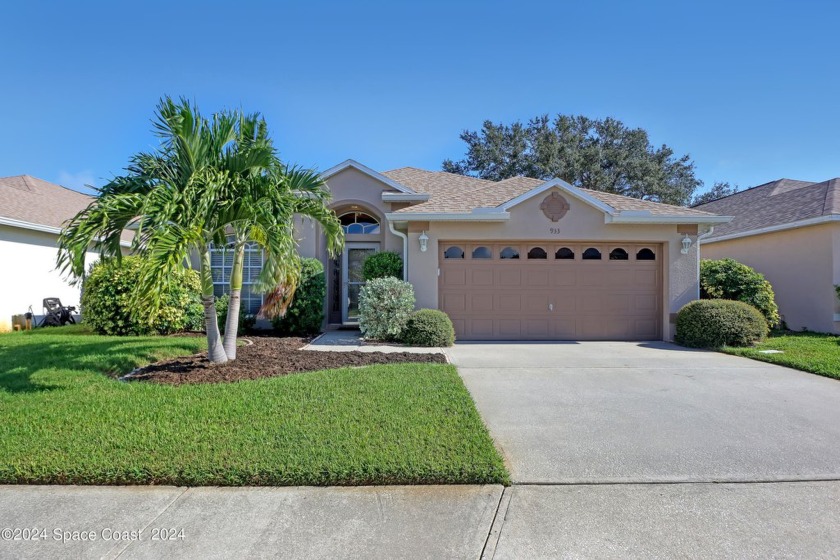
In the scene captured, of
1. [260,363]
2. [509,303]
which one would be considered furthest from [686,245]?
[260,363]

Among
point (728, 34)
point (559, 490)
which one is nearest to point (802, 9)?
point (728, 34)

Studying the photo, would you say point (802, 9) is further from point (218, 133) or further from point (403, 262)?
point (218, 133)

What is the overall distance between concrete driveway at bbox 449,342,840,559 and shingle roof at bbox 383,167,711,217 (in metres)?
5.09

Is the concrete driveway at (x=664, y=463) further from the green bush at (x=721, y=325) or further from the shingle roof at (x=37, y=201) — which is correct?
the shingle roof at (x=37, y=201)

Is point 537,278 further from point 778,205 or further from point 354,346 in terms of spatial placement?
point 778,205

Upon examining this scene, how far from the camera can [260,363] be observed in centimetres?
732

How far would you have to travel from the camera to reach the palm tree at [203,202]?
5660 millimetres

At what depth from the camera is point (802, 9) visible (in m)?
8.96

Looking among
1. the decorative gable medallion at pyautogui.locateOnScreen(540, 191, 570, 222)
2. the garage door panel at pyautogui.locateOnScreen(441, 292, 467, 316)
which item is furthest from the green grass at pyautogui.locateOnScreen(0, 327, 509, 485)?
the decorative gable medallion at pyautogui.locateOnScreen(540, 191, 570, 222)

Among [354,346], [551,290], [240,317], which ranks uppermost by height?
[551,290]

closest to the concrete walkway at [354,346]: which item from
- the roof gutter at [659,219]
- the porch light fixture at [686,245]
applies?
the roof gutter at [659,219]

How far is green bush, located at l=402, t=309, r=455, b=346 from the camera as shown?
388 inches

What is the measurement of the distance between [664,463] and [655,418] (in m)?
1.35

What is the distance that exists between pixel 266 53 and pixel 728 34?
11.5m
